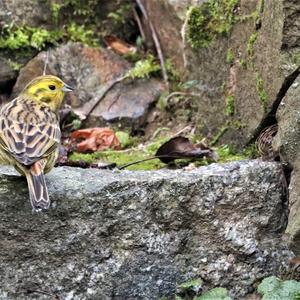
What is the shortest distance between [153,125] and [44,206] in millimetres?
2842

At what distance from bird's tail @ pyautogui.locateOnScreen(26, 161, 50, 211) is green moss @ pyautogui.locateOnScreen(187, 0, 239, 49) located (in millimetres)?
2230

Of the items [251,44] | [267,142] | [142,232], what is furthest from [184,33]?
[142,232]

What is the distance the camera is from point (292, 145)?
19.1 feet

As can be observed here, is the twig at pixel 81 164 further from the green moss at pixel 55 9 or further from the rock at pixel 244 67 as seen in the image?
the green moss at pixel 55 9

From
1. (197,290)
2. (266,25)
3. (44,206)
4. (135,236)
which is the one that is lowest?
(197,290)

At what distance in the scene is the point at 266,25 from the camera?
629 cm

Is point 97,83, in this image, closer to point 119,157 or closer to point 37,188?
point 119,157

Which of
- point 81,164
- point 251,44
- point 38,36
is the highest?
point 251,44

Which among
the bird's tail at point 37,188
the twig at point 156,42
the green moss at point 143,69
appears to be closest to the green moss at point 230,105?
the twig at point 156,42

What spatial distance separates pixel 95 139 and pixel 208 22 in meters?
1.39

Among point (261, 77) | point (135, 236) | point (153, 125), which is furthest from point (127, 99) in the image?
point (135, 236)

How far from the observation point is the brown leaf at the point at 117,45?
344 inches

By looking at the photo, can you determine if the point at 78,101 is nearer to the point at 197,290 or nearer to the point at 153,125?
the point at 153,125

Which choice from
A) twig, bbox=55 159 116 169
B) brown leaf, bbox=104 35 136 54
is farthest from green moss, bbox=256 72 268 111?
brown leaf, bbox=104 35 136 54
